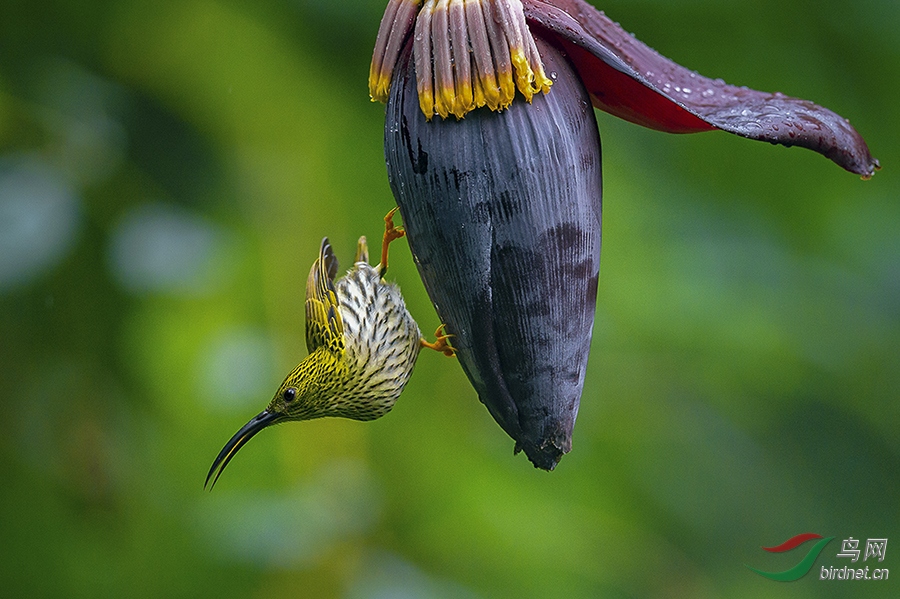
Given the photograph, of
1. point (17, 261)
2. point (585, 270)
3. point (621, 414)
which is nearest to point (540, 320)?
point (585, 270)

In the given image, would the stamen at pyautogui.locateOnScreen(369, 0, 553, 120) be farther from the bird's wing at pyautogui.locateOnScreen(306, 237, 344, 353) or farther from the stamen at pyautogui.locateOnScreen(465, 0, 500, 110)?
the bird's wing at pyautogui.locateOnScreen(306, 237, 344, 353)

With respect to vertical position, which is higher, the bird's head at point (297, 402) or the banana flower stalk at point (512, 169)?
the banana flower stalk at point (512, 169)

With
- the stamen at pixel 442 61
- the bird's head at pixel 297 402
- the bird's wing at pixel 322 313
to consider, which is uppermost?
the stamen at pixel 442 61

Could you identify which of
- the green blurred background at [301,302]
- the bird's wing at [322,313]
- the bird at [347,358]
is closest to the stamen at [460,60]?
the bird at [347,358]

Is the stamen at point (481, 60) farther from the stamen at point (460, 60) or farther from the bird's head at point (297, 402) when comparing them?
the bird's head at point (297, 402)

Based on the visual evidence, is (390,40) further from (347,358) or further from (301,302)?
(301,302)

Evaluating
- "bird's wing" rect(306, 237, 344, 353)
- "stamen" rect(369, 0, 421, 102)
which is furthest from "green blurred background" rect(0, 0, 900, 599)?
"stamen" rect(369, 0, 421, 102)
